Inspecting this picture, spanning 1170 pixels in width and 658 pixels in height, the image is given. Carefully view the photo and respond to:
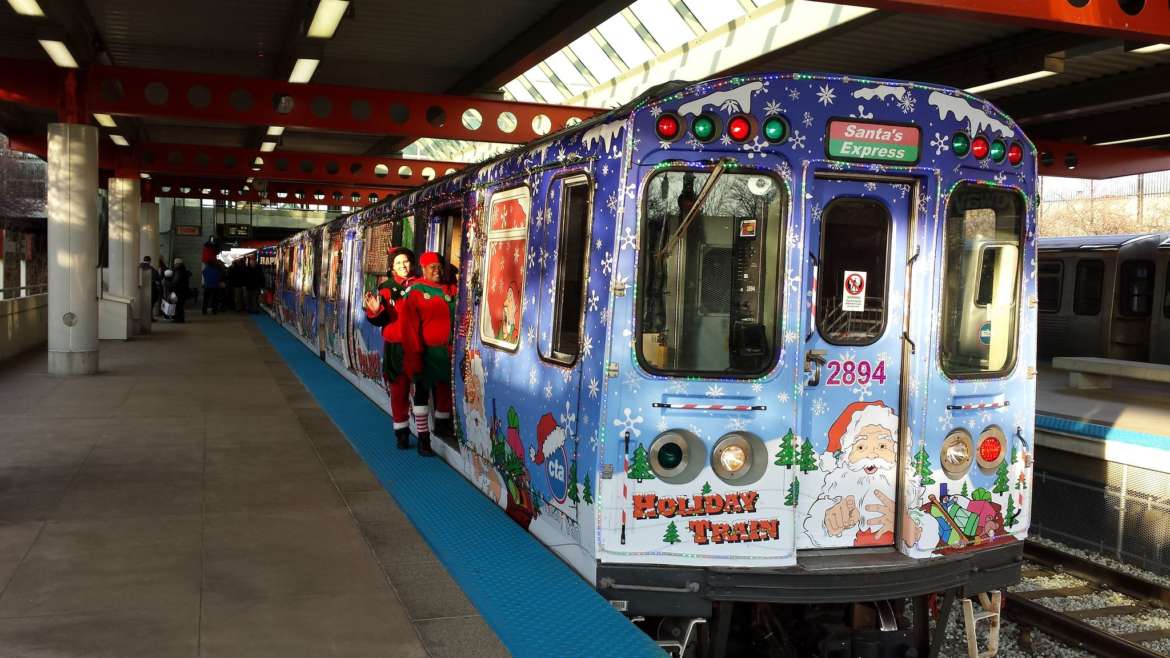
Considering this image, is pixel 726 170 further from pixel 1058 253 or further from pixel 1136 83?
pixel 1058 253

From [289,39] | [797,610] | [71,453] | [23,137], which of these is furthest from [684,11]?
[23,137]

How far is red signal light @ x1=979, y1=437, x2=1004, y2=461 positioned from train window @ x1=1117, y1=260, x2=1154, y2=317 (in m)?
13.7

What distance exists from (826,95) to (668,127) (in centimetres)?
77

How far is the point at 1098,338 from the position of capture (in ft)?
58.2

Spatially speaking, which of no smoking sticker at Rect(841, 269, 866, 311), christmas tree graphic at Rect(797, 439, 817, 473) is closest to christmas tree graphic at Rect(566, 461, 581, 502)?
christmas tree graphic at Rect(797, 439, 817, 473)

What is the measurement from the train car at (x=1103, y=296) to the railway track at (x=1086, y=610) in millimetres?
9680

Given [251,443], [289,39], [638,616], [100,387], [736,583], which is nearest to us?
[736,583]

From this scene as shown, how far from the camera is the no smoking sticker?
476 cm

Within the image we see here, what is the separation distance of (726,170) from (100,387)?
10500 mm

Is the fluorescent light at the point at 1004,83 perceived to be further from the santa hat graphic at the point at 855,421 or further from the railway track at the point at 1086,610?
the santa hat graphic at the point at 855,421

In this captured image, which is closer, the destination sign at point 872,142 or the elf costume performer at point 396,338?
the destination sign at point 872,142

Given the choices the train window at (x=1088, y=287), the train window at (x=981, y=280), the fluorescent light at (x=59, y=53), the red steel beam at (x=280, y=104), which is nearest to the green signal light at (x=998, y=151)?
the train window at (x=981, y=280)

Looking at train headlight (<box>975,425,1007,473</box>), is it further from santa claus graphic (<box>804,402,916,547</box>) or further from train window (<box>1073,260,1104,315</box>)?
train window (<box>1073,260,1104,315</box>)

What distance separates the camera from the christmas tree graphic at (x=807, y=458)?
4.68 metres
